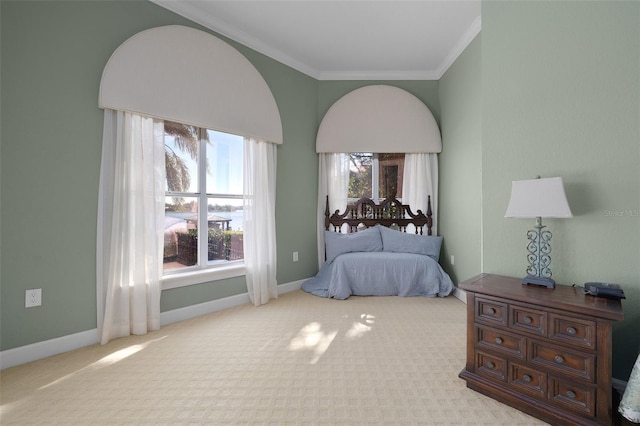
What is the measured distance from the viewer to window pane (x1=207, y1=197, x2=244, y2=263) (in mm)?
3121

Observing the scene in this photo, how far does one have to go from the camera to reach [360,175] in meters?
4.15

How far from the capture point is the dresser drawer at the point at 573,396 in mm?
1340

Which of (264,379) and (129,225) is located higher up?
(129,225)

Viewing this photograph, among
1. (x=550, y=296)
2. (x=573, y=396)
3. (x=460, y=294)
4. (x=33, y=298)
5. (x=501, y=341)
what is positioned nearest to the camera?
(x=573, y=396)

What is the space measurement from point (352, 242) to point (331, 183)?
88cm

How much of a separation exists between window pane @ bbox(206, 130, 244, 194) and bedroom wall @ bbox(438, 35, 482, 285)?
2.53 metres

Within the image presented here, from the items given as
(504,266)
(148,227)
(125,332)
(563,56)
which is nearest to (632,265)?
(504,266)

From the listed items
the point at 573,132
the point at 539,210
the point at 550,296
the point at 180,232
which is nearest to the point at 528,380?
the point at 550,296

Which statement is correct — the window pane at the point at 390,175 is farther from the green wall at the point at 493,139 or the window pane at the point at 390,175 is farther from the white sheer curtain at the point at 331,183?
the green wall at the point at 493,139

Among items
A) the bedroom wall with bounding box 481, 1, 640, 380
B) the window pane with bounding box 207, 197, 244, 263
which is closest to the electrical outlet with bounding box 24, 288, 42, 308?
the window pane with bounding box 207, 197, 244, 263

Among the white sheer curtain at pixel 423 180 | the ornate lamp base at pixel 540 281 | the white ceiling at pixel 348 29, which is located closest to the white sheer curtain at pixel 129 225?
the white ceiling at pixel 348 29

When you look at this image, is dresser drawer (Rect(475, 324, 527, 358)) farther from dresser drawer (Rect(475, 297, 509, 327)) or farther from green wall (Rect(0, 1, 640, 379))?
green wall (Rect(0, 1, 640, 379))

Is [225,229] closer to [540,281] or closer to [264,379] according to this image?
Result: [264,379]

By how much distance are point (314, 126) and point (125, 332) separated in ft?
10.2
